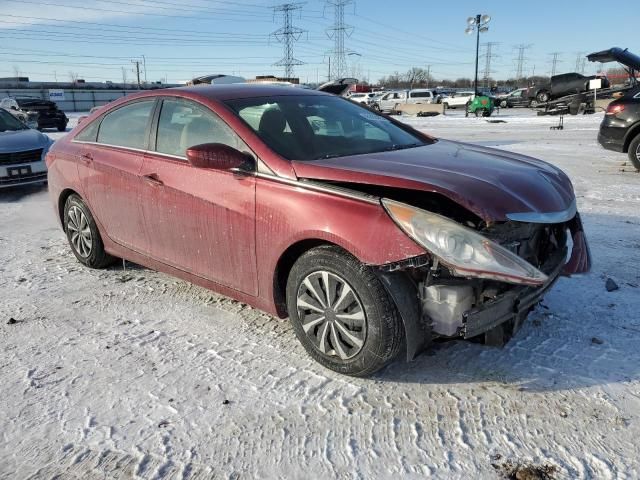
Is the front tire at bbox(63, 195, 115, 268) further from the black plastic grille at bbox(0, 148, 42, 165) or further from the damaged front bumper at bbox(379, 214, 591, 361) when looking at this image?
the black plastic grille at bbox(0, 148, 42, 165)

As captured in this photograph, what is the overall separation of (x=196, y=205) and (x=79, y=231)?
1959 millimetres

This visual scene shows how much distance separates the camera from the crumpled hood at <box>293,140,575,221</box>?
2680 millimetres

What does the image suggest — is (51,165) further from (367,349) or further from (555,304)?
(555,304)

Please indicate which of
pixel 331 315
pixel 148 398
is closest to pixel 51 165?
pixel 148 398

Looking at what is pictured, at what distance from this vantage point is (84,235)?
489cm

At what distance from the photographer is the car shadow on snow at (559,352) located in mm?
2990

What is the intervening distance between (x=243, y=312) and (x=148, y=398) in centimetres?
115

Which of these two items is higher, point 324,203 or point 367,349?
point 324,203

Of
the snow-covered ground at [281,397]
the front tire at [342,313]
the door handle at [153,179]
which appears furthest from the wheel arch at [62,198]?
the front tire at [342,313]

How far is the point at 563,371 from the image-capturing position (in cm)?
302

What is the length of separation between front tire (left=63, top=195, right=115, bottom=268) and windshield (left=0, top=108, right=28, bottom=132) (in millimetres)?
5664

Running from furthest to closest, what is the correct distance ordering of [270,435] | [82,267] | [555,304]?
[82,267]
[555,304]
[270,435]

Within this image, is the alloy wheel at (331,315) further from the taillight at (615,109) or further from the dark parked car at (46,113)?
the dark parked car at (46,113)

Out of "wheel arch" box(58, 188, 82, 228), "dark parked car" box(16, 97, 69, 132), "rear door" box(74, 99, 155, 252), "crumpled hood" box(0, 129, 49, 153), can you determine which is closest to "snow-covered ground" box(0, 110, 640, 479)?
"rear door" box(74, 99, 155, 252)
